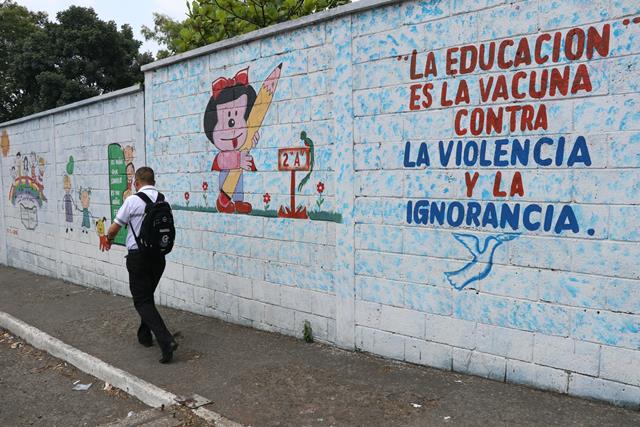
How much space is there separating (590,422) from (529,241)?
1.20 metres

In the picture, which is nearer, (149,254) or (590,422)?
(590,422)

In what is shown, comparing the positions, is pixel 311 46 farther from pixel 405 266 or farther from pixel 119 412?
pixel 119 412

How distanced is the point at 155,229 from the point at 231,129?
1.60m

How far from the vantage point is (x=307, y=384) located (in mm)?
4312

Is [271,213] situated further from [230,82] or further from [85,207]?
[85,207]

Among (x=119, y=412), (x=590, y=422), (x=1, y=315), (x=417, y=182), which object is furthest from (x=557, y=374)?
(x=1, y=315)

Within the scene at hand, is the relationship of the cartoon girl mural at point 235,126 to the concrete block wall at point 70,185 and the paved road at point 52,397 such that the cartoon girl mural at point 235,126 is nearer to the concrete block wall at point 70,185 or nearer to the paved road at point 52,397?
the concrete block wall at point 70,185

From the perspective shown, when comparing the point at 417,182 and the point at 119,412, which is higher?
the point at 417,182

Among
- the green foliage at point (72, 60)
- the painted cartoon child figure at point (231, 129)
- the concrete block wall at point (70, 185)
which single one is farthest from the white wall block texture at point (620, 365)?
the green foliage at point (72, 60)

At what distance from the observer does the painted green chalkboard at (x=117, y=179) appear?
25.7 feet

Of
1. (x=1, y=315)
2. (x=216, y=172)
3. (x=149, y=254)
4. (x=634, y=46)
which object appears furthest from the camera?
(x=1, y=315)

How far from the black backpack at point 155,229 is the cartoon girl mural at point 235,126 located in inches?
42.1

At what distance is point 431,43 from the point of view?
427 centimetres

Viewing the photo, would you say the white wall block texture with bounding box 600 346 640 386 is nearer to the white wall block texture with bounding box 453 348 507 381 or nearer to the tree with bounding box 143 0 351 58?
the white wall block texture with bounding box 453 348 507 381
